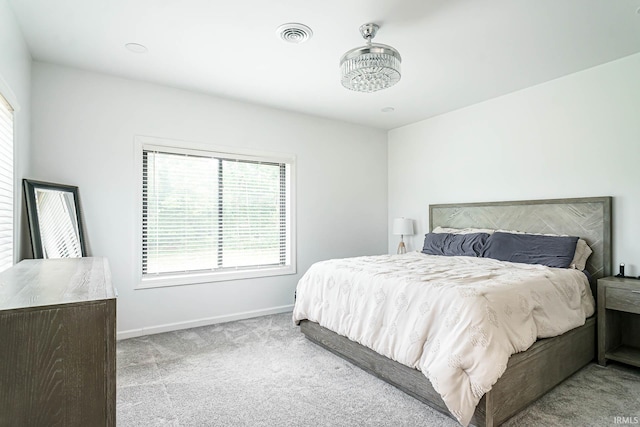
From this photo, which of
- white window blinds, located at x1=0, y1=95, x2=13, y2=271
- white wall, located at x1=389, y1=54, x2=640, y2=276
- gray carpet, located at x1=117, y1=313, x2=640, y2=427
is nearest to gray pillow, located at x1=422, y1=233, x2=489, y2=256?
white wall, located at x1=389, y1=54, x2=640, y2=276

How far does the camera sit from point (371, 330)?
250 centimetres

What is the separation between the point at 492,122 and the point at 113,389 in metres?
4.39

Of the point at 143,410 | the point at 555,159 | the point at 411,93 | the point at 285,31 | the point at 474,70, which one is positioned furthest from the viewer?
the point at 411,93

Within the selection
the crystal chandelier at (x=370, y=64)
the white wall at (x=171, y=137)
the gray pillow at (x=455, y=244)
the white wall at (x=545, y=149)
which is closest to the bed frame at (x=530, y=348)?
the white wall at (x=545, y=149)

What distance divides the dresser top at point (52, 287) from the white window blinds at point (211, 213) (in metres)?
1.85

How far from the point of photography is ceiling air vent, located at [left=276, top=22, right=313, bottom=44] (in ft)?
8.37

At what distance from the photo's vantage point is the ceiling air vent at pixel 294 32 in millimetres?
2551

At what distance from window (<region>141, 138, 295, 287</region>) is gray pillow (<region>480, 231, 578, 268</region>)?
2.42 m

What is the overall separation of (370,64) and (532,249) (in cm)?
237

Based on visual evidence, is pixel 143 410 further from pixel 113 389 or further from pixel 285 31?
pixel 285 31

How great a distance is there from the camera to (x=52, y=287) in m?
1.33

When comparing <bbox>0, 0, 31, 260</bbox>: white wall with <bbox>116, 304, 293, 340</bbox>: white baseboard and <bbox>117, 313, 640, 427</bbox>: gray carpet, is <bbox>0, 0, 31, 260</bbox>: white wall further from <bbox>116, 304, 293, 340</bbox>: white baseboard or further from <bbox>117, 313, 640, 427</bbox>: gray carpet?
<bbox>117, 313, 640, 427</bbox>: gray carpet

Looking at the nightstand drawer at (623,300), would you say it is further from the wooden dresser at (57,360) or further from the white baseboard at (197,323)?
the wooden dresser at (57,360)

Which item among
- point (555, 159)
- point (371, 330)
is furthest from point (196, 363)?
point (555, 159)
